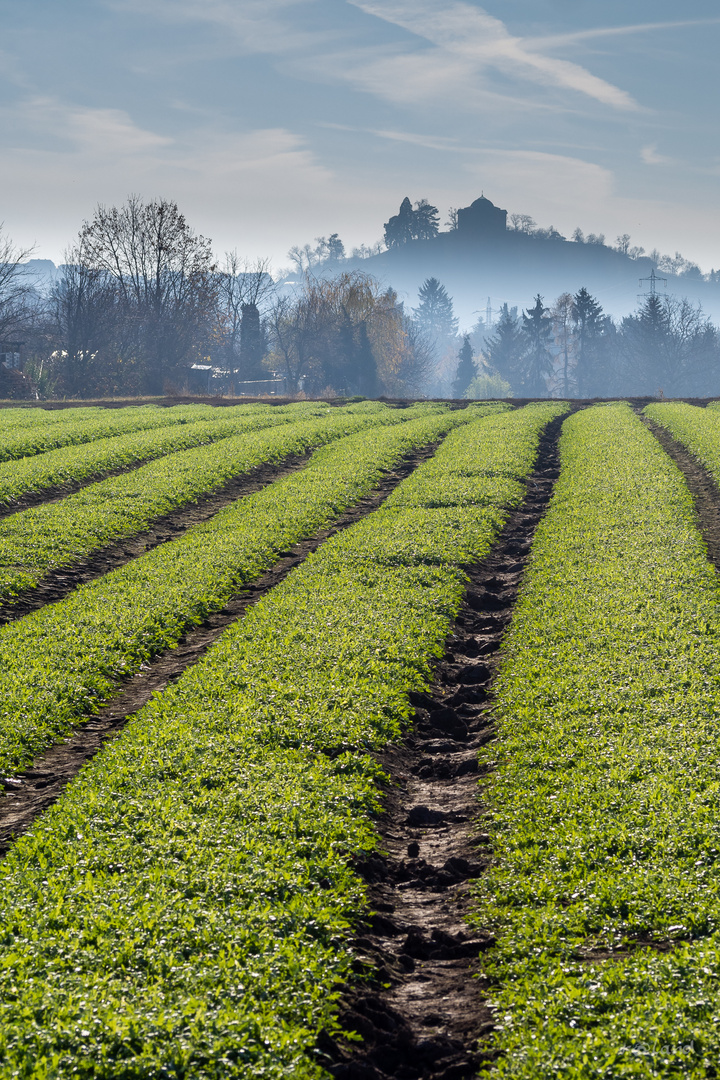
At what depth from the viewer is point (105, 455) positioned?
3209cm

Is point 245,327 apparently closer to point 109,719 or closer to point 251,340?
point 251,340

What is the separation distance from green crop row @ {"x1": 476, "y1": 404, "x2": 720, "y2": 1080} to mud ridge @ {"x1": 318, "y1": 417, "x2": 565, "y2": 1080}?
30 centimetres

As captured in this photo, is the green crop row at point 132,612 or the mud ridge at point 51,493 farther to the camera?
the mud ridge at point 51,493

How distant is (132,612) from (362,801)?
7615 millimetres

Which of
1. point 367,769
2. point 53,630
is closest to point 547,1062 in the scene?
point 367,769

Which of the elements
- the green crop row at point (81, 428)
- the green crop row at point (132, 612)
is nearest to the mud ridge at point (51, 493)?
the green crop row at point (81, 428)

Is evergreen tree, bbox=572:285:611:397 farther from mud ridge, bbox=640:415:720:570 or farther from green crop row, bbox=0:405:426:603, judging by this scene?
green crop row, bbox=0:405:426:603

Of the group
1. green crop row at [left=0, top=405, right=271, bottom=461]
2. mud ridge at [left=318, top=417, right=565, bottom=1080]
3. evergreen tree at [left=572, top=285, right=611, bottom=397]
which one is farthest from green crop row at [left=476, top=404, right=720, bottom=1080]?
evergreen tree at [left=572, top=285, right=611, bottom=397]

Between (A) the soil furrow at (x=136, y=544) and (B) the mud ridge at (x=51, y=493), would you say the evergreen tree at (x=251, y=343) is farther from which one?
(B) the mud ridge at (x=51, y=493)

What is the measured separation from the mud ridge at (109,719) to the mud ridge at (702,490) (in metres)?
10.5

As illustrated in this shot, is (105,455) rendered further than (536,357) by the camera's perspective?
No

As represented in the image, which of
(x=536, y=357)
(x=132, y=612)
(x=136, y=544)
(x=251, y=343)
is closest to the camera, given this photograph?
(x=132, y=612)

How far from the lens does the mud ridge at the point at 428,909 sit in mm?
6367

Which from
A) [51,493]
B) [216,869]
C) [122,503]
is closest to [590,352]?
[51,493]
